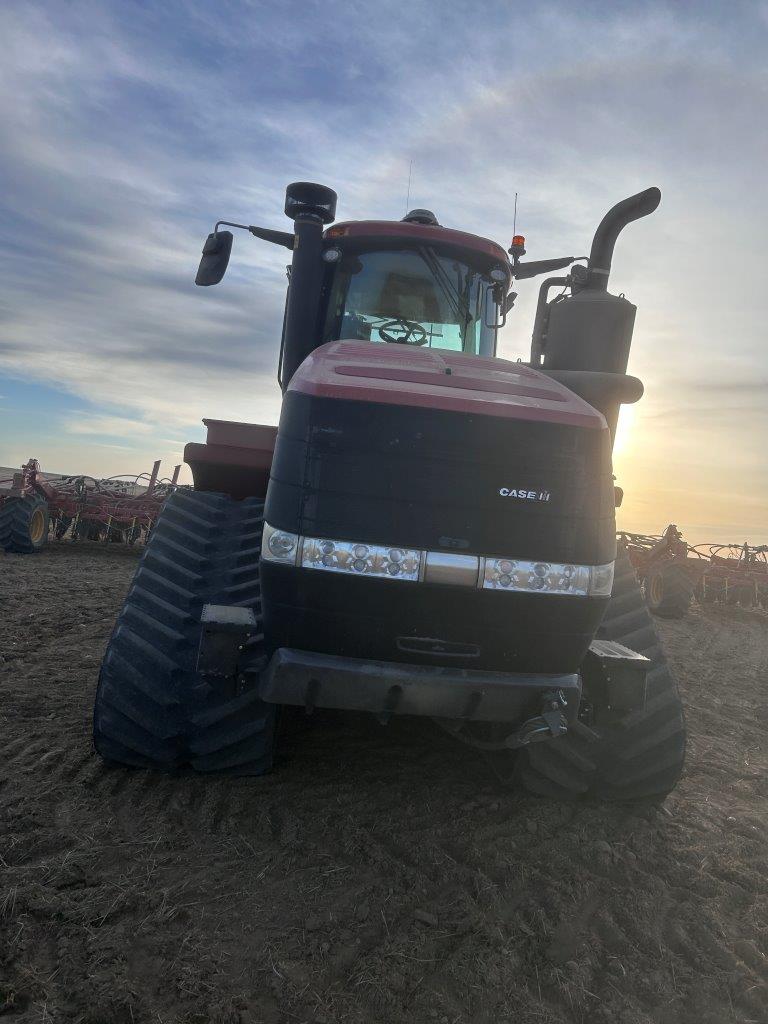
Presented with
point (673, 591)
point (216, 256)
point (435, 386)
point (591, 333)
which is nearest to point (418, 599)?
point (435, 386)

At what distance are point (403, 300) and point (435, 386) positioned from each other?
154 cm

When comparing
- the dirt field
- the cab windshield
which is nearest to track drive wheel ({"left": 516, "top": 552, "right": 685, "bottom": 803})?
the dirt field

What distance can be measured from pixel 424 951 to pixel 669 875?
4.16ft

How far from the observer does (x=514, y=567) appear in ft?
9.19

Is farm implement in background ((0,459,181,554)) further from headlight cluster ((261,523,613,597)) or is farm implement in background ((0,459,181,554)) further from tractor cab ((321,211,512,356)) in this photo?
headlight cluster ((261,523,613,597))

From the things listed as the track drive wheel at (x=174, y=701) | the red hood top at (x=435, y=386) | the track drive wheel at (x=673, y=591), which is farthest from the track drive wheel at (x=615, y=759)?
the track drive wheel at (x=673, y=591)

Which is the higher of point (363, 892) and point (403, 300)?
point (403, 300)

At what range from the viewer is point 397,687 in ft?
9.36

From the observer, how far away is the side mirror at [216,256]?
4.34m

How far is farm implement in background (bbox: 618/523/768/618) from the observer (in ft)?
41.3

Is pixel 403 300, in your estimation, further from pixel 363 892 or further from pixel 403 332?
pixel 363 892

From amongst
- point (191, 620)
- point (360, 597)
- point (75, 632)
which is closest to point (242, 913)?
point (360, 597)

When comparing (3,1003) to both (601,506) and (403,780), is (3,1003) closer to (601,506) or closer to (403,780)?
(403,780)

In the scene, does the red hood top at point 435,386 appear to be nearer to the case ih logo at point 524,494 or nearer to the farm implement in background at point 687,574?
the case ih logo at point 524,494
